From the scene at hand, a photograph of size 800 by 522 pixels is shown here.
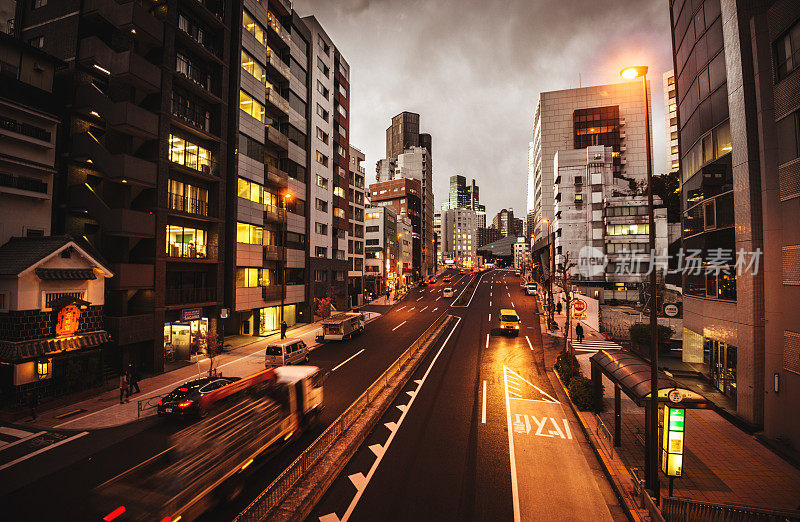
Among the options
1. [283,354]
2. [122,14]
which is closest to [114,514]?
[283,354]

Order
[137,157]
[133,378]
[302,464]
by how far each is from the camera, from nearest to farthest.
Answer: [302,464], [133,378], [137,157]

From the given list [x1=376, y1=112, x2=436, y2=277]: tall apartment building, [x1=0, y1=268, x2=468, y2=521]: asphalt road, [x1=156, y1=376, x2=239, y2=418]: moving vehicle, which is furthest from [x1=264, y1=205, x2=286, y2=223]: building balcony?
[x1=376, y1=112, x2=436, y2=277]: tall apartment building

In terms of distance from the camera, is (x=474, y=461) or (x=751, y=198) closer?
(x=474, y=461)

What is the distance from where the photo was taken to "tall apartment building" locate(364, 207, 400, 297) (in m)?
77.8

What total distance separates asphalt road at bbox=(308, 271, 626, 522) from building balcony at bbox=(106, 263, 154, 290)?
17976 mm

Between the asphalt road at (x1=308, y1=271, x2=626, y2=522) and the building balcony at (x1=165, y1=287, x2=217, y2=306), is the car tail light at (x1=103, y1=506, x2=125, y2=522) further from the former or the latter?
the building balcony at (x1=165, y1=287, x2=217, y2=306)

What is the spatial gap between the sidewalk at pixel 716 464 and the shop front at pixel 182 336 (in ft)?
83.6

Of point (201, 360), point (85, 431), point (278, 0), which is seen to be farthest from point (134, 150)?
point (278, 0)

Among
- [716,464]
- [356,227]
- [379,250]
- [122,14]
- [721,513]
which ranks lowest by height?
[716,464]

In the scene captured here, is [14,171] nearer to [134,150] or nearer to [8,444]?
[134,150]

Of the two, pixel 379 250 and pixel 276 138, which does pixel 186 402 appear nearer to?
pixel 276 138

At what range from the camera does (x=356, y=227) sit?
63031 millimetres

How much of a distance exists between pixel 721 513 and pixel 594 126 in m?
103

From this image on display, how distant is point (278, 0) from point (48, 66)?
2444cm
